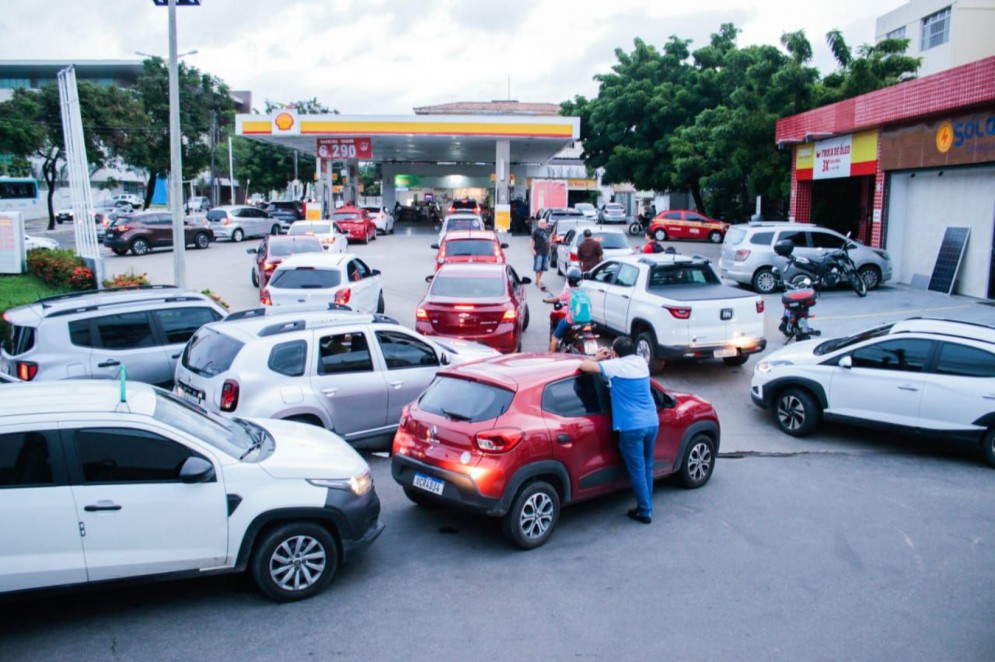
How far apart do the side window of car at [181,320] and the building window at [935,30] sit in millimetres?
39402

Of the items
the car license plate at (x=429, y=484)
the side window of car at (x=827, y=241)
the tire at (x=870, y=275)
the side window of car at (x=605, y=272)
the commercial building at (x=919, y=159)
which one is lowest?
the car license plate at (x=429, y=484)

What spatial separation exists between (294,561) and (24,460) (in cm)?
189

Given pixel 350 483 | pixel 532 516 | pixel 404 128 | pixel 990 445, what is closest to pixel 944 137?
pixel 990 445

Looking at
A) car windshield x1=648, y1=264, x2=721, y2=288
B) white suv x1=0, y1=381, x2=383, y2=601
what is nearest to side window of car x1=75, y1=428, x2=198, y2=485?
white suv x1=0, y1=381, x2=383, y2=601

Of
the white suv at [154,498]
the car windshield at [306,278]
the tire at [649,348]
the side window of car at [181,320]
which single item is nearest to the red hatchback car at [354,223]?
the car windshield at [306,278]

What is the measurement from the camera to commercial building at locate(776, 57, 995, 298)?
1853 centimetres

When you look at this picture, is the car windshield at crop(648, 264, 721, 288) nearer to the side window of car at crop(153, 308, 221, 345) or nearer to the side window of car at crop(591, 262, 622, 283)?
the side window of car at crop(591, 262, 622, 283)

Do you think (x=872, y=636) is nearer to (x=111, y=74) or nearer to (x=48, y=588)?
(x=48, y=588)

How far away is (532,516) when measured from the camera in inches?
268

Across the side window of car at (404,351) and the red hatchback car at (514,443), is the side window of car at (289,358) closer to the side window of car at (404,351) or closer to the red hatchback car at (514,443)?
the side window of car at (404,351)

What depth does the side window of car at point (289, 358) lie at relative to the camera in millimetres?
8430

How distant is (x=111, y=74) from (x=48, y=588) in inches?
3362

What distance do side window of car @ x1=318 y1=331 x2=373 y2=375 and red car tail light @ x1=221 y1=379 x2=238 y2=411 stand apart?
0.91m

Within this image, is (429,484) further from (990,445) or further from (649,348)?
(649,348)
